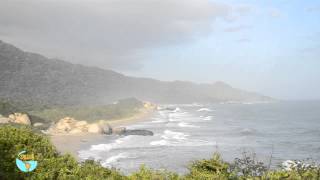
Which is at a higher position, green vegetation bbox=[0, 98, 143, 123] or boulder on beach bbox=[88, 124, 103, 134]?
green vegetation bbox=[0, 98, 143, 123]

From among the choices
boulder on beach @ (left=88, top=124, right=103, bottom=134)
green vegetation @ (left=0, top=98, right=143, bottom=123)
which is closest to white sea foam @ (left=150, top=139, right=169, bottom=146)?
boulder on beach @ (left=88, top=124, right=103, bottom=134)

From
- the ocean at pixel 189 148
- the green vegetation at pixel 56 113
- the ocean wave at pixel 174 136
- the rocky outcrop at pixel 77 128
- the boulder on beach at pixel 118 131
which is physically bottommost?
the ocean at pixel 189 148

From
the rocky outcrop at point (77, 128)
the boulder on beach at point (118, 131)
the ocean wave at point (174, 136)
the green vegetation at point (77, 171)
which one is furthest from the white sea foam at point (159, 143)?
the green vegetation at point (77, 171)

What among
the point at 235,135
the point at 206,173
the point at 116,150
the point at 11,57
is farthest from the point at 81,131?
the point at 11,57

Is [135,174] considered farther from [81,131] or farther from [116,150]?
[81,131]

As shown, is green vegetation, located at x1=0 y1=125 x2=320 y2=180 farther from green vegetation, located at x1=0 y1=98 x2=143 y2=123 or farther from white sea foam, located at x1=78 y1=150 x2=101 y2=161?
green vegetation, located at x1=0 y1=98 x2=143 y2=123

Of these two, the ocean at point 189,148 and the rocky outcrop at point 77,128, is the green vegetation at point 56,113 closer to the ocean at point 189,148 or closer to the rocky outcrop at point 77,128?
the rocky outcrop at point 77,128

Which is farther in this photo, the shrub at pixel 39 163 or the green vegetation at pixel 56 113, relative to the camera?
the green vegetation at pixel 56 113

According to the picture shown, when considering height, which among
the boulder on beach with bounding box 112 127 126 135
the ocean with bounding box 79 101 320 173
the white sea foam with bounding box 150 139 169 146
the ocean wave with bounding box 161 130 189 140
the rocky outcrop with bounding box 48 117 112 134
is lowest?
the ocean with bounding box 79 101 320 173

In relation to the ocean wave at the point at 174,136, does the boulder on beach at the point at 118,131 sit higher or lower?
higher

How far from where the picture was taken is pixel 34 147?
22.2m

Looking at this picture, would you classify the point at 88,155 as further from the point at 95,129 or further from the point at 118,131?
the point at 118,131

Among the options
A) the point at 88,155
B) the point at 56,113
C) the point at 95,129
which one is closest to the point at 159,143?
the point at 88,155

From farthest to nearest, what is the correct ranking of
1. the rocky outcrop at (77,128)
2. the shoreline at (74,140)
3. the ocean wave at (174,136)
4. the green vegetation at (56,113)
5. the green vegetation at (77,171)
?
the green vegetation at (56,113) < the rocky outcrop at (77,128) < the ocean wave at (174,136) < the shoreline at (74,140) < the green vegetation at (77,171)
